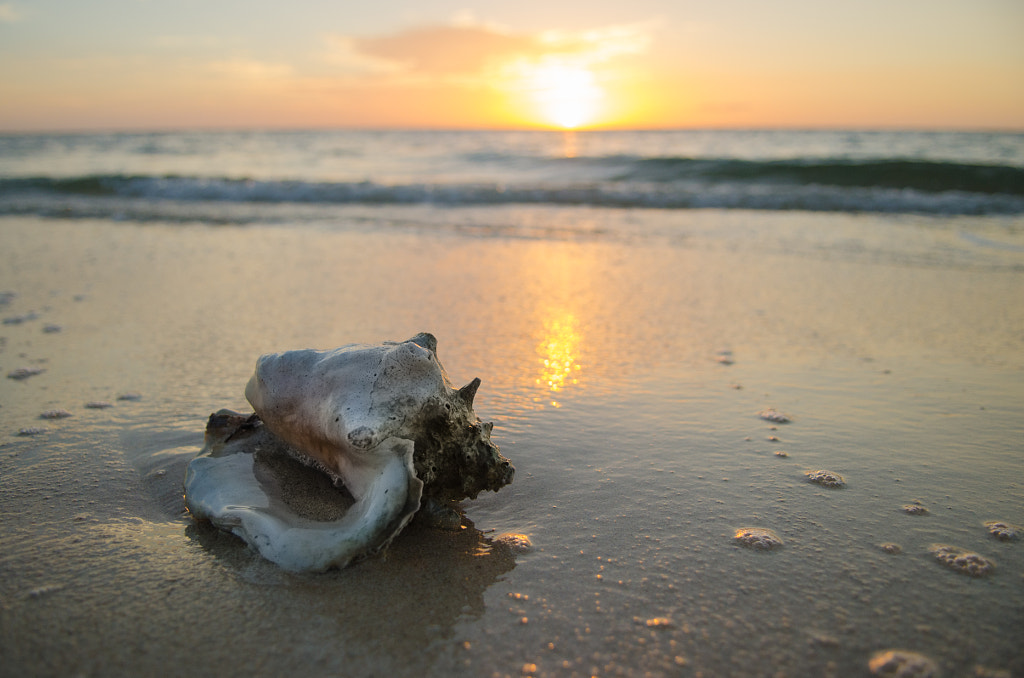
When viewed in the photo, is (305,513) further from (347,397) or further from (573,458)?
(573,458)

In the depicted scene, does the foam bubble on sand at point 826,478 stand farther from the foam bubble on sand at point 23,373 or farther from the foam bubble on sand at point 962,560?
the foam bubble on sand at point 23,373

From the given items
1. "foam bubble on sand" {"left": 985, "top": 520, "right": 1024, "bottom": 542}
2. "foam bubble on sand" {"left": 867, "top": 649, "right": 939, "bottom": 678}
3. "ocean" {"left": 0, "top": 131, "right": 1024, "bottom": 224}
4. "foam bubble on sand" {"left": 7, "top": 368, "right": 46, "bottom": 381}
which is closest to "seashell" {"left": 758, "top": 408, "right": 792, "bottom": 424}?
"foam bubble on sand" {"left": 985, "top": 520, "right": 1024, "bottom": 542}

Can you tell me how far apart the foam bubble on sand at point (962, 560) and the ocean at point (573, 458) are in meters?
0.01

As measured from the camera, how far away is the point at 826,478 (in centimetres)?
254

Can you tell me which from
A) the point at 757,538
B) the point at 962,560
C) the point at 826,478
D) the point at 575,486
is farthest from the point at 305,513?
the point at 962,560

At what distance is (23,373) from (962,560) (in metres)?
4.14

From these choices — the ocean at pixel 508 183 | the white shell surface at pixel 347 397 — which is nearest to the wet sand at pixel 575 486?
the white shell surface at pixel 347 397

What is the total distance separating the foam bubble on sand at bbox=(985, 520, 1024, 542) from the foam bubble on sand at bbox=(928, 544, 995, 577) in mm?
162

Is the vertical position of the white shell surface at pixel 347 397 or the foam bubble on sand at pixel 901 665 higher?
the white shell surface at pixel 347 397

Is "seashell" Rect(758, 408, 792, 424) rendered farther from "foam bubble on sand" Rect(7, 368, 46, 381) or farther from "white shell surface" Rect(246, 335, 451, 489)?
"foam bubble on sand" Rect(7, 368, 46, 381)

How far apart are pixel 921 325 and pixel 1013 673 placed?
3565 millimetres

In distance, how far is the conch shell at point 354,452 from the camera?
6.27 ft

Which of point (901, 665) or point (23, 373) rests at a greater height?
point (23, 373)

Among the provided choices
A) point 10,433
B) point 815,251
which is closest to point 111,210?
point 10,433
